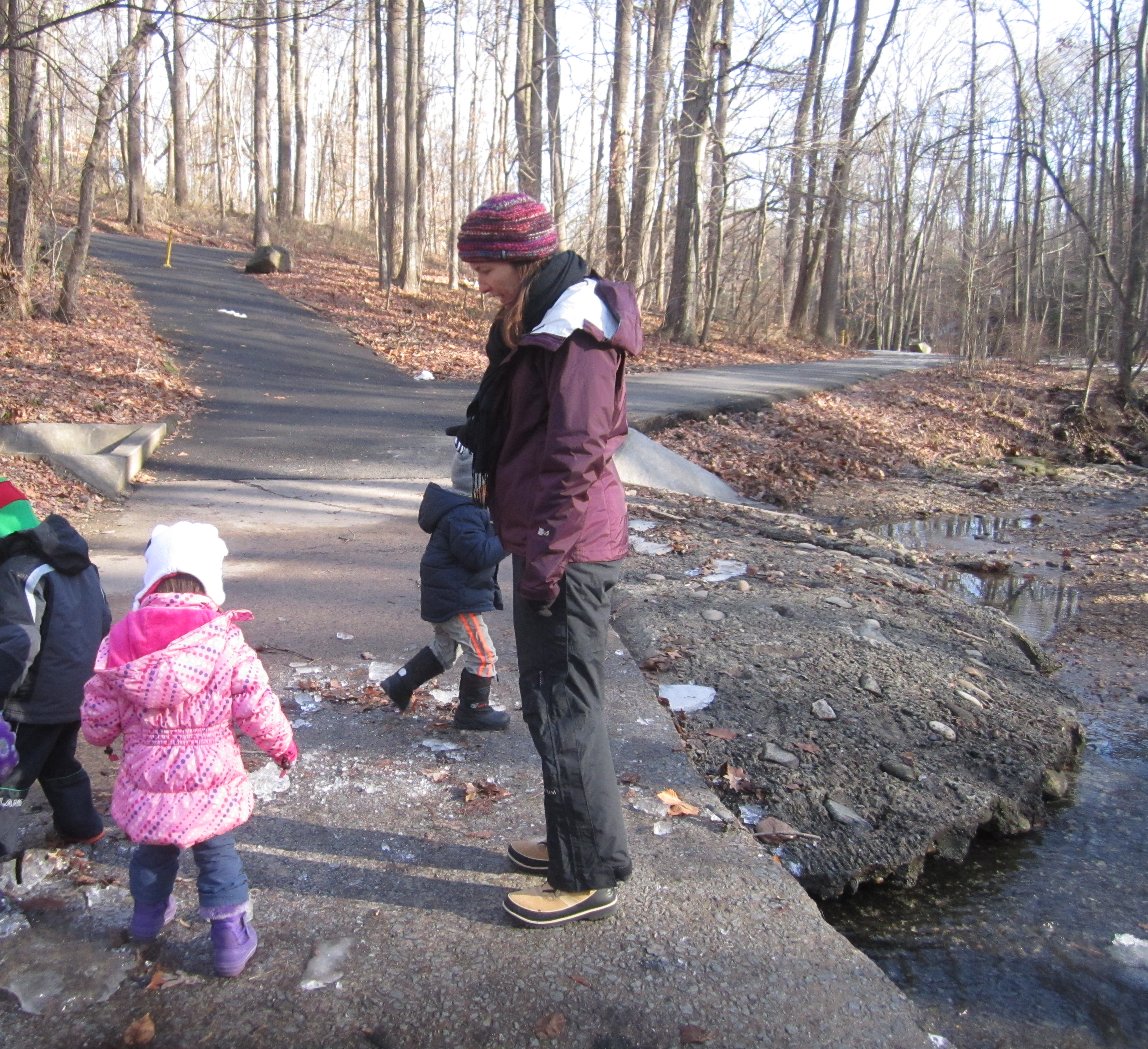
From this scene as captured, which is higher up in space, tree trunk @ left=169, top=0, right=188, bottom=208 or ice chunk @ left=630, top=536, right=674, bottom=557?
tree trunk @ left=169, top=0, right=188, bottom=208

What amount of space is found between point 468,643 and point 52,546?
5.40ft

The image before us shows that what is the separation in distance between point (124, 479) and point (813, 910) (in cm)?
686

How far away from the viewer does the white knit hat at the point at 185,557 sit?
2445 millimetres

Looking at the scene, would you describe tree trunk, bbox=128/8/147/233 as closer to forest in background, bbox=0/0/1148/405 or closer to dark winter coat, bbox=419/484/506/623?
forest in background, bbox=0/0/1148/405

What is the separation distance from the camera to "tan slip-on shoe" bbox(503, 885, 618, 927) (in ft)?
8.78

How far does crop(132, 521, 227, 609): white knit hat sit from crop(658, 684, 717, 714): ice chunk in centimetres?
242

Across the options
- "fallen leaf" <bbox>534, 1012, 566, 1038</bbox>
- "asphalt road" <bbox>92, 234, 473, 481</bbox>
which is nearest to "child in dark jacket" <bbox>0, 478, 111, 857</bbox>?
"fallen leaf" <bbox>534, 1012, 566, 1038</bbox>

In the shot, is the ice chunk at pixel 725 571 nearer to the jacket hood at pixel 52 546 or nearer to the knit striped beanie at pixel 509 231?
the knit striped beanie at pixel 509 231

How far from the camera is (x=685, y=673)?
15.5 feet

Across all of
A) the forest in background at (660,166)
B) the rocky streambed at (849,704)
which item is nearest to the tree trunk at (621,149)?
the forest in background at (660,166)

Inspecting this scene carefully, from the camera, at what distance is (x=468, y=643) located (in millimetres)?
3908

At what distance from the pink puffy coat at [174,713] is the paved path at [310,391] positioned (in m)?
6.60

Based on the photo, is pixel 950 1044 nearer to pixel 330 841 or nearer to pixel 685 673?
pixel 330 841

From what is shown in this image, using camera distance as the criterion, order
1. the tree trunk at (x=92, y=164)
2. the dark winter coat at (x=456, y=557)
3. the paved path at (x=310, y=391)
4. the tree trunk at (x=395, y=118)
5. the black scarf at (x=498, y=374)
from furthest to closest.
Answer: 1. the tree trunk at (x=395, y=118)
2. the tree trunk at (x=92, y=164)
3. the paved path at (x=310, y=391)
4. the dark winter coat at (x=456, y=557)
5. the black scarf at (x=498, y=374)
